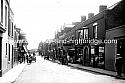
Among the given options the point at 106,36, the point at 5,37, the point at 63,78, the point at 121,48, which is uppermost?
the point at 106,36

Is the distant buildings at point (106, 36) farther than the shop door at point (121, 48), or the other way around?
the distant buildings at point (106, 36)

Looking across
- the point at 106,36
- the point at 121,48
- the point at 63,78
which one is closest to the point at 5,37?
the point at 63,78

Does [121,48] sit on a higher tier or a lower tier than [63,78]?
higher

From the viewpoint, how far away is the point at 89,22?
32125 mm

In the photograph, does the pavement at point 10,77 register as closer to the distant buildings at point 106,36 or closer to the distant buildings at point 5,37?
the distant buildings at point 5,37

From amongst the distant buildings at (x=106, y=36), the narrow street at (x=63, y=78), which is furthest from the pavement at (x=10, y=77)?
the distant buildings at (x=106, y=36)

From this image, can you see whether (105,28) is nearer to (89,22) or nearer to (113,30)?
(113,30)

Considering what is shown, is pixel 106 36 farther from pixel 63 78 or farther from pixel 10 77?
pixel 10 77

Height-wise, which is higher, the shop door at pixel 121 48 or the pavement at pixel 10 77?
the shop door at pixel 121 48

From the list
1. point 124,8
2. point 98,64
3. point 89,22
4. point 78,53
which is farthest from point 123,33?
point 78,53

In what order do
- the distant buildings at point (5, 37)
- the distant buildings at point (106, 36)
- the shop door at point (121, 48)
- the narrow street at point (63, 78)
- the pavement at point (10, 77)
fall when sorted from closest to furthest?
the pavement at point (10, 77) → the narrow street at point (63, 78) → the distant buildings at point (5, 37) → the shop door at point (121, 48) → the distant buildings at point (106, 36)

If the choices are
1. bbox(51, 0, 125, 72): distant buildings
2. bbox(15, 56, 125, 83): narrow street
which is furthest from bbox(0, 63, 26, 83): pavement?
bbox(51, 0, 125, 72): distant buildings

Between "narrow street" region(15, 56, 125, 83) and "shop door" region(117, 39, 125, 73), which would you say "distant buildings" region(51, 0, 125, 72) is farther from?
"narrow street" region(15, 56, 125, 83)

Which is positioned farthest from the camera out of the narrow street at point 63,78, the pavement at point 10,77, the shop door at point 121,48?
Result: the shop door at point 121,48
